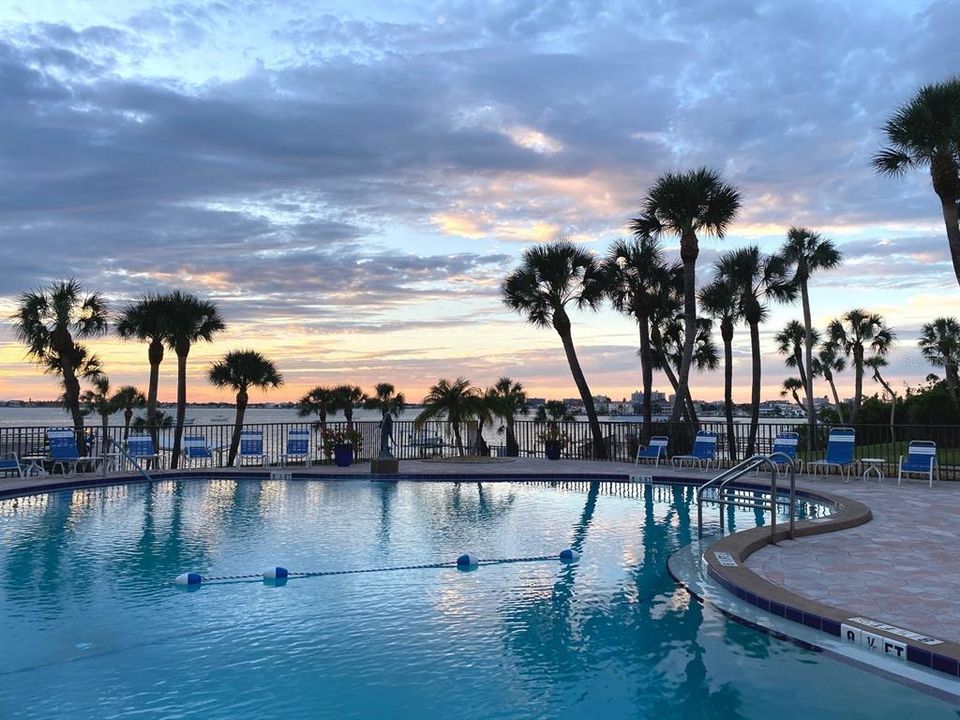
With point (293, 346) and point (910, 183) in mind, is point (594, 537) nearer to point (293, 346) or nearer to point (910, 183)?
point (910, 183)

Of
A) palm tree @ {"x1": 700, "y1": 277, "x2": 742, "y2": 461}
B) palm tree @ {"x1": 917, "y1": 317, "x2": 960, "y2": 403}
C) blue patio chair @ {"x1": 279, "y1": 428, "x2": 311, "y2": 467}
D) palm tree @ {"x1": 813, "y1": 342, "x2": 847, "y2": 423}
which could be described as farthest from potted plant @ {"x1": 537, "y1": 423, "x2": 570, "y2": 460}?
palm tree @ {"x1": 813, "y1": 342, "x2": 847, "y2": 423}

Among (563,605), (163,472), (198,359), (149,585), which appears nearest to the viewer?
(563,605)

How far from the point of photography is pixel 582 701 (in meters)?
4.42

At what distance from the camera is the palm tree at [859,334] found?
149 ft

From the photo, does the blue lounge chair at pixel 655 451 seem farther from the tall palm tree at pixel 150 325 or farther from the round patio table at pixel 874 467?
the tall palm tree at pixel 150 325

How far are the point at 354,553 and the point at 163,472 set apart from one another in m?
10.1

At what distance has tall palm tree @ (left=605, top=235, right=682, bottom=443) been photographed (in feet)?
79.8

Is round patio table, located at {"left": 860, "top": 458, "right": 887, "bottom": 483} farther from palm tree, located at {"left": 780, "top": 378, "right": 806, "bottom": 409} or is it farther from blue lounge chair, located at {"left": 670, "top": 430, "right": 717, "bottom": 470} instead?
palm tree, located at {"left": 780, "top": 378, "right": 806, "bottom": 409}

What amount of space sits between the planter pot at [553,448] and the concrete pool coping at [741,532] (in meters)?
0.83

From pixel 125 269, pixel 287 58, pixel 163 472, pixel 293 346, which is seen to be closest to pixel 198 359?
pixel 125 269

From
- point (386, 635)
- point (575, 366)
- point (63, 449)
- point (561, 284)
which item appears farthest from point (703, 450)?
point (63, 449)

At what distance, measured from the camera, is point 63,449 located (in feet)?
51.9

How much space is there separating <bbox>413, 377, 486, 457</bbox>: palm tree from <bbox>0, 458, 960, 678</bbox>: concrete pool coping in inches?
69.6

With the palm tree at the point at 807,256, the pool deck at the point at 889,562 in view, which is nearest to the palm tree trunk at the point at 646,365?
the palm tree at the point at 807,256
